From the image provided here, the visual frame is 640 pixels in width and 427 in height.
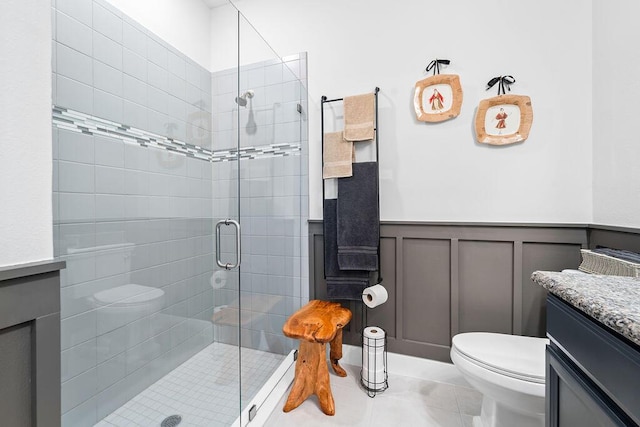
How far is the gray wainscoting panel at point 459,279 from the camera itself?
1.56m

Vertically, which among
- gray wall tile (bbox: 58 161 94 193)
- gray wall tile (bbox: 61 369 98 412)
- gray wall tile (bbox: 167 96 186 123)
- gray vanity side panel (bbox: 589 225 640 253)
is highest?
gray wall tile (bbox: 167 96 186 123)

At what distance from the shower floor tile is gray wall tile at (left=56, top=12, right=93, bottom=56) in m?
1.70

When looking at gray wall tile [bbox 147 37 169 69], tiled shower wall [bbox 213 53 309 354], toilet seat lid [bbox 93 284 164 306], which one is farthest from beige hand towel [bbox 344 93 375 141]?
toilet seat lid [bbox 93 284 164 306]

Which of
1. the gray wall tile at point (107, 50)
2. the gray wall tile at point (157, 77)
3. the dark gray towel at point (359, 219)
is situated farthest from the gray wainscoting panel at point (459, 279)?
the gray wall tile at point (107, 50)

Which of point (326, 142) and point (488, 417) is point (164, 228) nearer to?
point (326, 142)

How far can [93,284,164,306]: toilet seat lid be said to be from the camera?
1.31 m

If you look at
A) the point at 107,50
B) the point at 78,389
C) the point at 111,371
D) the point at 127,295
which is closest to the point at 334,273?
the point at 127,295

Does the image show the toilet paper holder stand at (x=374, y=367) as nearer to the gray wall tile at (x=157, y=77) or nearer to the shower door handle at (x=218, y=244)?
the shower door handle at (x=218, y=244)

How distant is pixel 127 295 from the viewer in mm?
1403

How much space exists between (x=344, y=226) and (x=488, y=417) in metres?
1.17

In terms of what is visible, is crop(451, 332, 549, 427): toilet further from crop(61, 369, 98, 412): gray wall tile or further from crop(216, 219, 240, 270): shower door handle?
crop(61, 369, 98, 412): gray wall tile

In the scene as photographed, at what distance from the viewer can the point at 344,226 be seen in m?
1.74

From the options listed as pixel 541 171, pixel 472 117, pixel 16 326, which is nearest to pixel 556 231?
pixel 541 171

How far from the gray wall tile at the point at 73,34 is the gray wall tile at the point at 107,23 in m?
0.06
